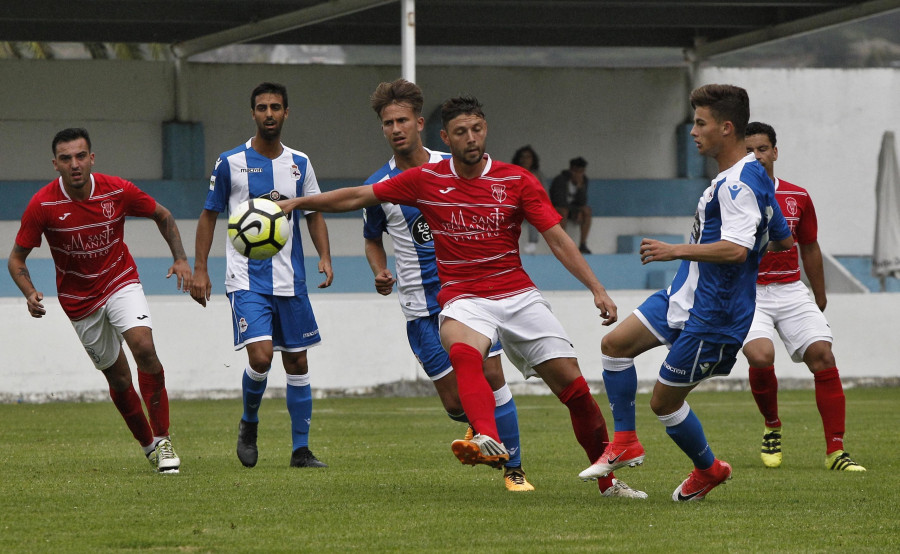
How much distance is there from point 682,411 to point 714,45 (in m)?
15.6

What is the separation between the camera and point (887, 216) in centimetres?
1758

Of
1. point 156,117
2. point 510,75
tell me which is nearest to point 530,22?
point 510,75

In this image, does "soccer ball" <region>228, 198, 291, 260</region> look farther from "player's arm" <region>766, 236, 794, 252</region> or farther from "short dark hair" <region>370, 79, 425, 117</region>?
"player's arm" <region>766, 236, 794, 252</region>

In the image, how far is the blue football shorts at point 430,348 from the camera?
302 inches

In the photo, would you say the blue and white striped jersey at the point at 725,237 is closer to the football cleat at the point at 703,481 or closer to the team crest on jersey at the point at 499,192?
the football cleat at the point at 703,481

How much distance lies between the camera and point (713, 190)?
6.16 m

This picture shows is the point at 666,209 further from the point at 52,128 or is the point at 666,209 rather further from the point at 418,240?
the point at 418,240

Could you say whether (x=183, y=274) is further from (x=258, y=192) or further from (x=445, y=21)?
(x=445, y=21)

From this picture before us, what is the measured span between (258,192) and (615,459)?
2.99 m

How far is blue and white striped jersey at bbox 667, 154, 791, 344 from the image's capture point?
5969mm

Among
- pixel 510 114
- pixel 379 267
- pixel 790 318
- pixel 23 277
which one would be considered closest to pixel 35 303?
pixel 23 277

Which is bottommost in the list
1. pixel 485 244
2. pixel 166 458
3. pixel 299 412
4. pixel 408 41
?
pixel 166 458

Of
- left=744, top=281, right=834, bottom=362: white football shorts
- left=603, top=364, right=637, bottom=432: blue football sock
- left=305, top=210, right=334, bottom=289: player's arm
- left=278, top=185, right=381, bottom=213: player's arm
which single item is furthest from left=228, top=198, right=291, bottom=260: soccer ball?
left=744, top=281, right=834, bottom=362: white football shorts

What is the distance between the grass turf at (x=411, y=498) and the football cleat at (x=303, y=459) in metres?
0.13
